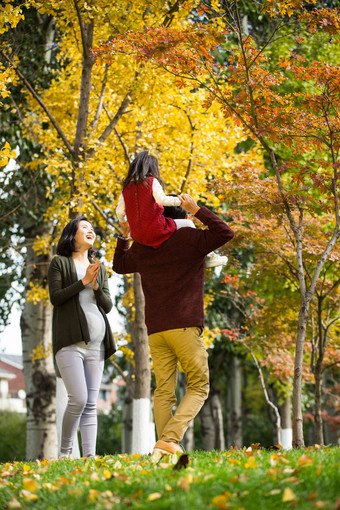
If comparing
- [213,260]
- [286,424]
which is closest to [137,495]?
[213,260]

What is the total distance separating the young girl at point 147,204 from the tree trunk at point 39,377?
670cm

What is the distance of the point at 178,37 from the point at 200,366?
3.28 m

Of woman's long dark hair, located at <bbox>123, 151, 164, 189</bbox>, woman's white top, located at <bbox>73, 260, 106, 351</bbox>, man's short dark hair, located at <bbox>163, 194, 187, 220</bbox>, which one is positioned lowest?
woman's white top, located at <bbox>73, 260, 106, 351</bbox>

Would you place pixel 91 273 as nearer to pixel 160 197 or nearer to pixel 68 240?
pixel 68 240

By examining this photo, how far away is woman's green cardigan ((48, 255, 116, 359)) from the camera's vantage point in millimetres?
4895

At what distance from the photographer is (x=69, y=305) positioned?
504cm

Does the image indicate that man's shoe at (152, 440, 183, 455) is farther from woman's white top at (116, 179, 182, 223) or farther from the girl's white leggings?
woman's white top at (116, 179, 182, 223)

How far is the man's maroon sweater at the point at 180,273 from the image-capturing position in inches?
162

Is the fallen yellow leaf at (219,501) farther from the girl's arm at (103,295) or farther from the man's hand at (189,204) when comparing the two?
the girl's arm at (103,295)

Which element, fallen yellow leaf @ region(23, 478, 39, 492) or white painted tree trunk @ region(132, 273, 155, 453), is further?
white painted tree trunk @ region(132, 273, 155, 453)

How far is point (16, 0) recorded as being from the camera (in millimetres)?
10727

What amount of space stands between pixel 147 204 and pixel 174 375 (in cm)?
122

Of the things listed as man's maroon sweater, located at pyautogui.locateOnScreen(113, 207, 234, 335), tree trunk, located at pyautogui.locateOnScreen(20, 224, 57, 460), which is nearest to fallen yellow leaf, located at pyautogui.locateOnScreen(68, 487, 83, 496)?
man's maroon sweater, located at pyautogui.locateOnScreen(113, 207, 234, 335)

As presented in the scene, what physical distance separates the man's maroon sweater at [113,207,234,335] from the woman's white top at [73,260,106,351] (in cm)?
86
